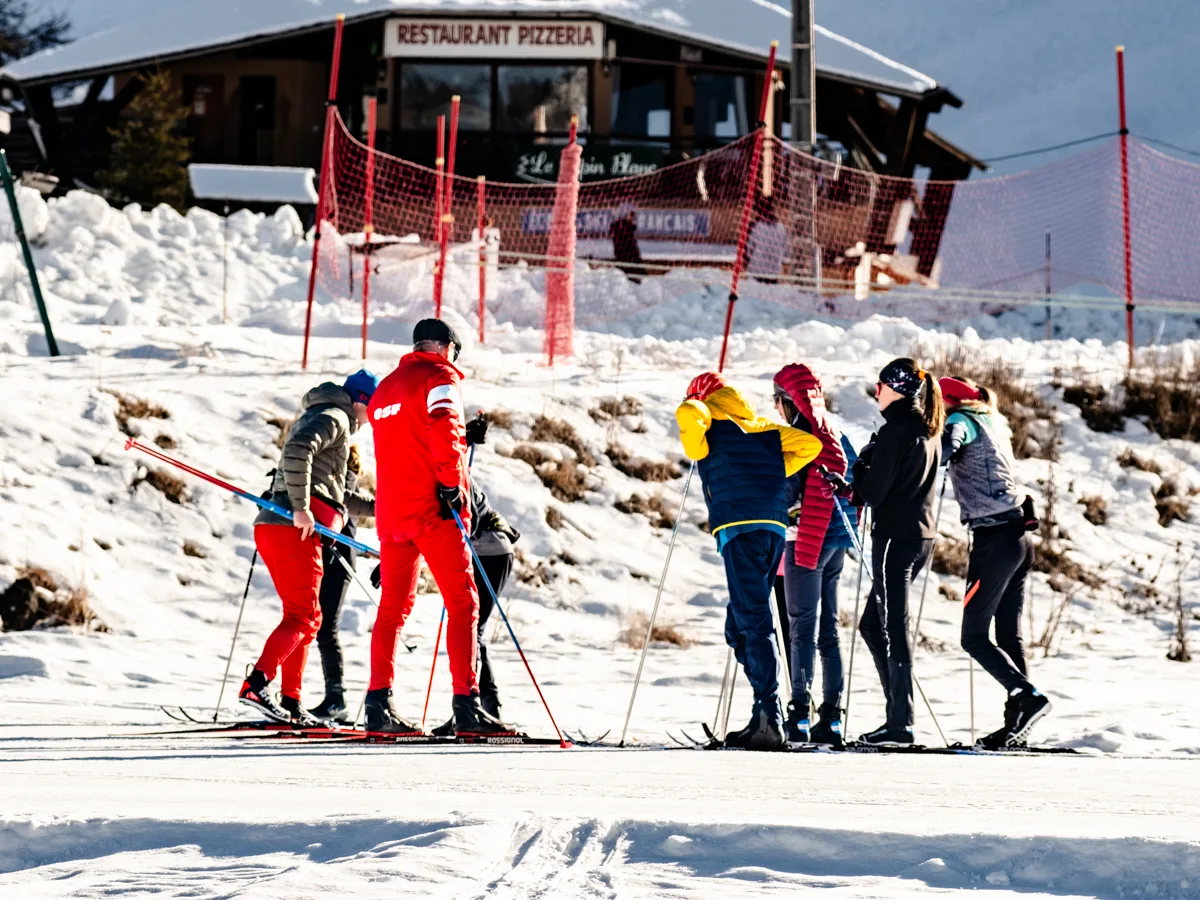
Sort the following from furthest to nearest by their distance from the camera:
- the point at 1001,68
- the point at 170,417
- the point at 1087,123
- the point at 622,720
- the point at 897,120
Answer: the point at 1001,68 → the point at 1087,123 → the point at 897,120 → the point at 170,417 → the point at 622,720

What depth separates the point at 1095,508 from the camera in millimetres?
14562

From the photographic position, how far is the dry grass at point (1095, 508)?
14422 mm

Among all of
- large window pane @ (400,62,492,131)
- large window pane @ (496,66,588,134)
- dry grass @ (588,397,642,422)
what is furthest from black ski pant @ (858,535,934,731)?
large window pane @ (400,62,492,131)

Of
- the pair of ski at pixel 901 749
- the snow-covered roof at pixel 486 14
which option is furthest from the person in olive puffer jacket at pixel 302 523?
the snow-covered roof at pixel 486 14

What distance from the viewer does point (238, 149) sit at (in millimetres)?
29359

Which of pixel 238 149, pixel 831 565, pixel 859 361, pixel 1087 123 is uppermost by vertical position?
pixel 1087 123

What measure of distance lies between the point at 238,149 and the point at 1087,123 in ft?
226

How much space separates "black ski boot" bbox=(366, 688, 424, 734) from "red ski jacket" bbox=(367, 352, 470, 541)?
671mm

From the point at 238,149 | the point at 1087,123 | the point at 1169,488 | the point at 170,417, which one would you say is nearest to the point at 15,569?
the point at 170,417

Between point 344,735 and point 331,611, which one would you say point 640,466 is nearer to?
point 331,611

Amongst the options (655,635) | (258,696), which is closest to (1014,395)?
(655,635)

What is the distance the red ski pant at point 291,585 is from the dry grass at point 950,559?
6985 mm

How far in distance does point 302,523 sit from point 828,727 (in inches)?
94.9

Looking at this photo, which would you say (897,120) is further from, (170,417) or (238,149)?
(170,417)
